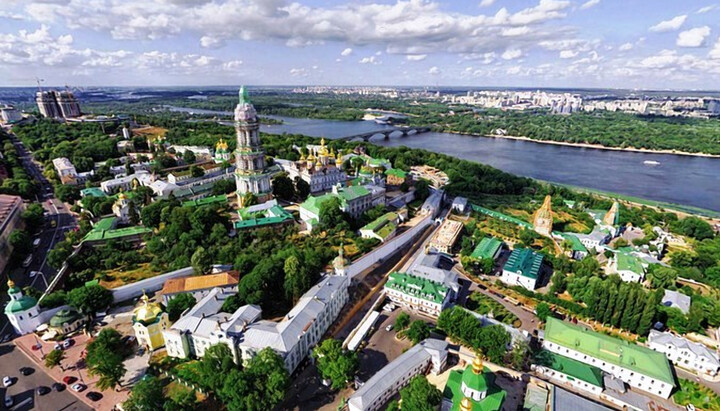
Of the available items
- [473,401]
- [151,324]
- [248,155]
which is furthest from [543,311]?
[248,155]

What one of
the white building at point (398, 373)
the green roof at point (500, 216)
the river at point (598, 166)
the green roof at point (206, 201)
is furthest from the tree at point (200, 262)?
the river at point (598, 166)

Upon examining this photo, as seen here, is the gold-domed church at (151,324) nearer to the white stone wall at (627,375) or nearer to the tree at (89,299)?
the tree at (89,299)

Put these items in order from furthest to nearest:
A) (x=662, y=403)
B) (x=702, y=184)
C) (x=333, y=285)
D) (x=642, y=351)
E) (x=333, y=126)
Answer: (x=333, y=126)
(x=702, y=184)
(x=333, y=285)
(x=642, y=351)
(x=662, y=403)

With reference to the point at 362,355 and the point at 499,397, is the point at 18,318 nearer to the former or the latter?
the point at 362,355

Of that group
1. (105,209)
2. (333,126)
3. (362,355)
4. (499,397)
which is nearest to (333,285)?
(362,355)

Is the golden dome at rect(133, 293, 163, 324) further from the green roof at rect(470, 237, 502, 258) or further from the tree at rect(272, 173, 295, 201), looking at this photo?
the green roof at rect(470, 237, 502, 258)

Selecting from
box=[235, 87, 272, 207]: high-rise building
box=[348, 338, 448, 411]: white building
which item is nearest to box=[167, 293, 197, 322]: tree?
box=[348, 338, 448, 411]: white building

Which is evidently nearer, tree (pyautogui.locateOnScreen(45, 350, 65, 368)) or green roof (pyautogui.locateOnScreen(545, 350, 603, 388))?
green roof (pyautogui.locateOnScreen(545, 350, 603, 388))
